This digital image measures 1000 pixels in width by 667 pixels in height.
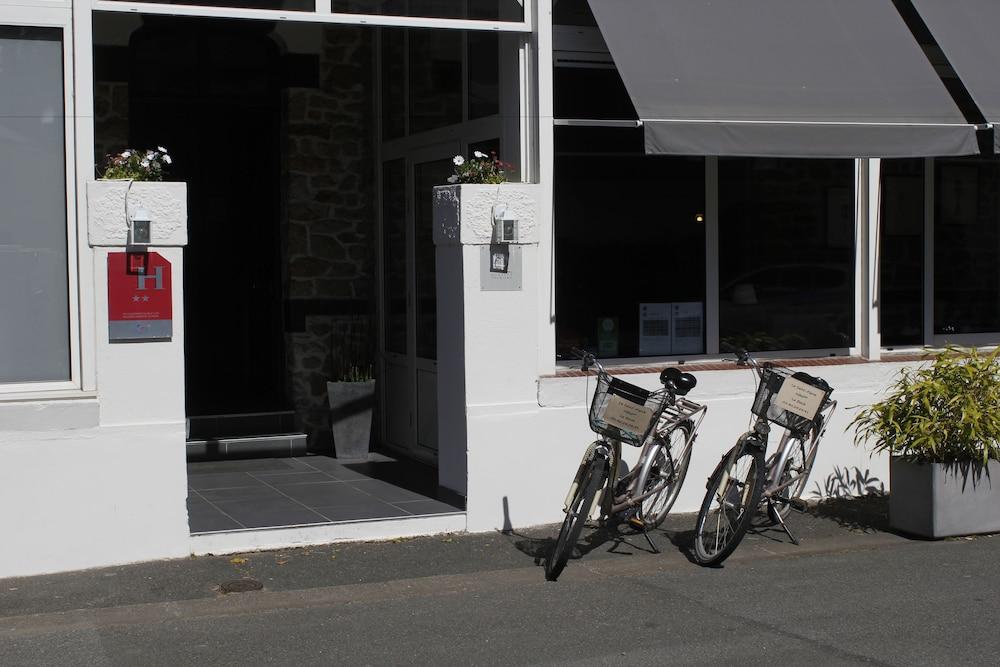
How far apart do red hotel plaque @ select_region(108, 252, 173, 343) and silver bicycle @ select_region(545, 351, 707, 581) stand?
2.48m

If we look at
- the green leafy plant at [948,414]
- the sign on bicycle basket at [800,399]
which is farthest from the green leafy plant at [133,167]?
the green leafy plant at [948,414]

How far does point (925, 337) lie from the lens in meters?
9.90

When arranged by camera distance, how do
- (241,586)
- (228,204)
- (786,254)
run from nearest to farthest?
1. (241,586)
2. (786,254)
3. (228,204)

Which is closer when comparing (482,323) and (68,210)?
(68,210)

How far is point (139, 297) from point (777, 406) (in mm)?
3765

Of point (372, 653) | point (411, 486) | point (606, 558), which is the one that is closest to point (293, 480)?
point (411, 486)

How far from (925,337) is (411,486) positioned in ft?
13.4

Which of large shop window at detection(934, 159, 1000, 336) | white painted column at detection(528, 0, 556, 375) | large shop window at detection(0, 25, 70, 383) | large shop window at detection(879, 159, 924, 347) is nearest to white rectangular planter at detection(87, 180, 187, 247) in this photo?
large shop window at detection(0, 25, 70, 383)

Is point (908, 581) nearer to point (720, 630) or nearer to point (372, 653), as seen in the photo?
point (720, 630)

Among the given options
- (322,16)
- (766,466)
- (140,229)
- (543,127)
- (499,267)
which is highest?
(322,16)

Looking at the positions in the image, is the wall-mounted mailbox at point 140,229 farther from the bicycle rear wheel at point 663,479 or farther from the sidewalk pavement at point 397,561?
the bicycle rear wheel at point 663,479

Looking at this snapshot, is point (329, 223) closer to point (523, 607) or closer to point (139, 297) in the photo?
point (139, 297)

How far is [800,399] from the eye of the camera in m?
7.66

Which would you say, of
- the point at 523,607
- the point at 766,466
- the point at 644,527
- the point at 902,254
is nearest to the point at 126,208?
the point at 523,607
